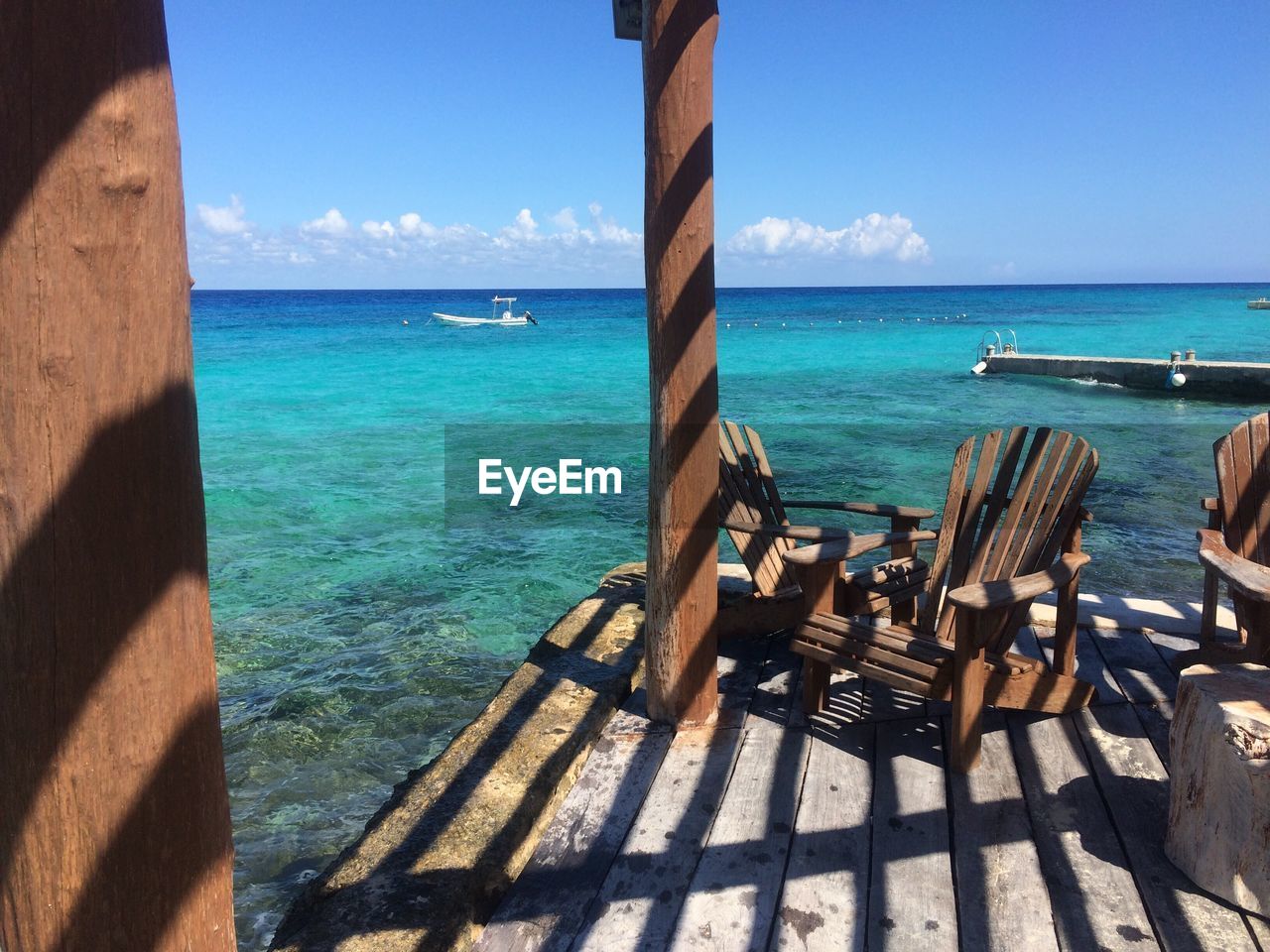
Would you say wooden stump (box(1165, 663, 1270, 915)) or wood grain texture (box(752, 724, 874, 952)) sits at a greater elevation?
wooden stump (box(1165, 663, 1270, 915))

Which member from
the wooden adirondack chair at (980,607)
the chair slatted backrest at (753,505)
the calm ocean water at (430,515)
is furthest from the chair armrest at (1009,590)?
the calm ocean water at (430,515)

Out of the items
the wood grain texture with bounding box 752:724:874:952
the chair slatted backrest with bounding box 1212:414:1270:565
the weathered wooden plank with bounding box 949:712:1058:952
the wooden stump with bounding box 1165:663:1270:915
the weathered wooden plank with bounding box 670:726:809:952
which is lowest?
the weathered wooden plank with bounding box 670:726:809:952

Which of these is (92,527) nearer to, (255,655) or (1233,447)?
(1233,447)

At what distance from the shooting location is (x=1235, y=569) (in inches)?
109

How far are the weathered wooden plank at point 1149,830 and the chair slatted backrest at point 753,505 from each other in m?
1.29

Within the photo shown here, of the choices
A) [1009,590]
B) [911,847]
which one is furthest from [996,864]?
[1009,590]

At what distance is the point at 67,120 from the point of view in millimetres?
952

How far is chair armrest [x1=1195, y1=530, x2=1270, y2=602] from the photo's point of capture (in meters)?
2.61

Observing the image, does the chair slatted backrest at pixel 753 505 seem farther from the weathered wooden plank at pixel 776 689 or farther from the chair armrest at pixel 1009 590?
the chair armrest at pixel 1009 590

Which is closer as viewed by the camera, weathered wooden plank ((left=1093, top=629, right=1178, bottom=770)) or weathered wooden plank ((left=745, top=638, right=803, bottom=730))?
weathered wooden plank ((left=1093, top=629, right=1178, bottom=770))

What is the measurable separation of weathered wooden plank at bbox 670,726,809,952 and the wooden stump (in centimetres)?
94

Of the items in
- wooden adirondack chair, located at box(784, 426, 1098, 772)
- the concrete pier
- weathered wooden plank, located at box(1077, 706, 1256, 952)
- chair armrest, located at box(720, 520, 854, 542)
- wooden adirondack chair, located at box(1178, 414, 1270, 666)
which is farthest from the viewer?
the concrete pier

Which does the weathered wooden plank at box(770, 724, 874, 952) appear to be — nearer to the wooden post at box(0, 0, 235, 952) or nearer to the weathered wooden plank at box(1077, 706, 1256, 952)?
the weathered wooden plank at box(1077, 706, 1256, 952)

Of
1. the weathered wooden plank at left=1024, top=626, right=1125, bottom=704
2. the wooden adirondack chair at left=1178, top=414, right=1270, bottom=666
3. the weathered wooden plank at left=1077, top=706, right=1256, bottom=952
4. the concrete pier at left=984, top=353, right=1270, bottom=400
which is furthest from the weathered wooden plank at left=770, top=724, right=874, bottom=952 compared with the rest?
the concrete pier at left=984, top=353, right=1270, bottom=400
